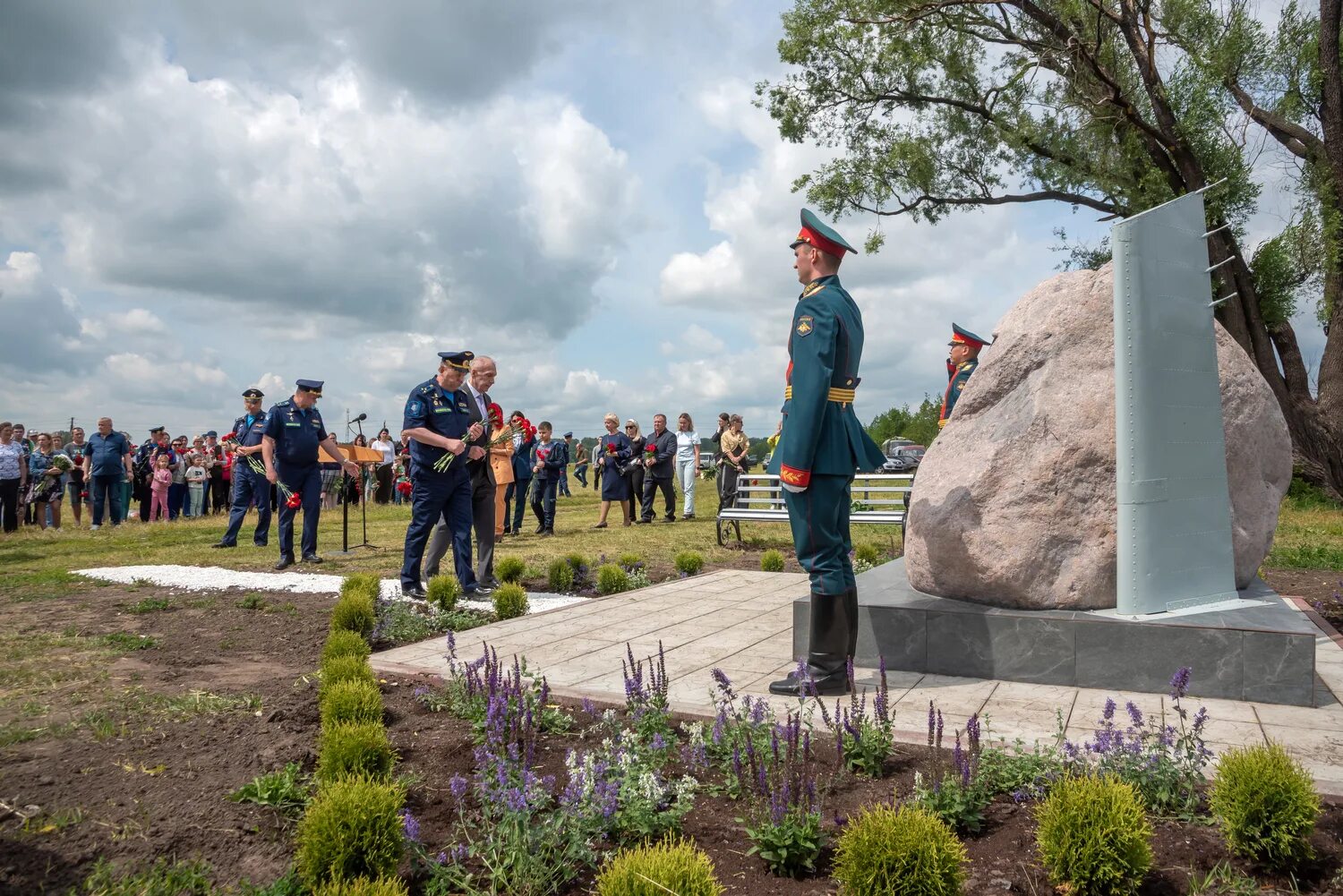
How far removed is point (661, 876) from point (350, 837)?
1.00 metres

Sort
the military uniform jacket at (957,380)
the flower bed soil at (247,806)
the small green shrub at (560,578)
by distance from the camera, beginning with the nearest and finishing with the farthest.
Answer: the flower bed soil at (247,806), the military uniform jacket at (957,380), the small green shrub at (560,578)

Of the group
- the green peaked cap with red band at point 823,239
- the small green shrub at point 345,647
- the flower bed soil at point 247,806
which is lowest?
the flower bed soil at point 247,806

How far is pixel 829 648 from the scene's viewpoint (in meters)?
4.80

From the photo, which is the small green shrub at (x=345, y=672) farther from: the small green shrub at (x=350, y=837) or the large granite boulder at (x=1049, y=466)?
the large granite boulder at (x=1049, y=466)

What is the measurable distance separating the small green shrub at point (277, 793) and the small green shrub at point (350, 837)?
57 cm

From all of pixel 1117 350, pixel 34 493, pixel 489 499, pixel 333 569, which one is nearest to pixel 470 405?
pixel 489 499

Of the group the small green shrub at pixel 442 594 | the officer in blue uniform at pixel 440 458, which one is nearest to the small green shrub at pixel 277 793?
the small green shrub at pixel 442 594

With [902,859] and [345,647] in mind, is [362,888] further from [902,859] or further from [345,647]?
[345,647]

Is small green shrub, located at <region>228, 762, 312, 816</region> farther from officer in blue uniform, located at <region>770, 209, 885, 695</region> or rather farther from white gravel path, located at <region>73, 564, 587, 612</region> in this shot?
white gravel path, located at <region>73, 564, 587, 612</region>

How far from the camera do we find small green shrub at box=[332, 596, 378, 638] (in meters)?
6.48

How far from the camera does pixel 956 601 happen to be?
5.45 m

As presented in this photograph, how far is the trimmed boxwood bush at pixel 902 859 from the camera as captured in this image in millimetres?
2516

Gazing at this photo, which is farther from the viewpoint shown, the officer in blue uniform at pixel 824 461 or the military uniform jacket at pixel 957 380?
the military uniform jacket at pixel 957 380

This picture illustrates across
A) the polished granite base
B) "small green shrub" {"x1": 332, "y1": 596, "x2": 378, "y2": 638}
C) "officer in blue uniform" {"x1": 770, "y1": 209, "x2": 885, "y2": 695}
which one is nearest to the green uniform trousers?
"officer in blue uniform" {"x1": 770, "y1": 209, "x2": 885, "y2": 695}
